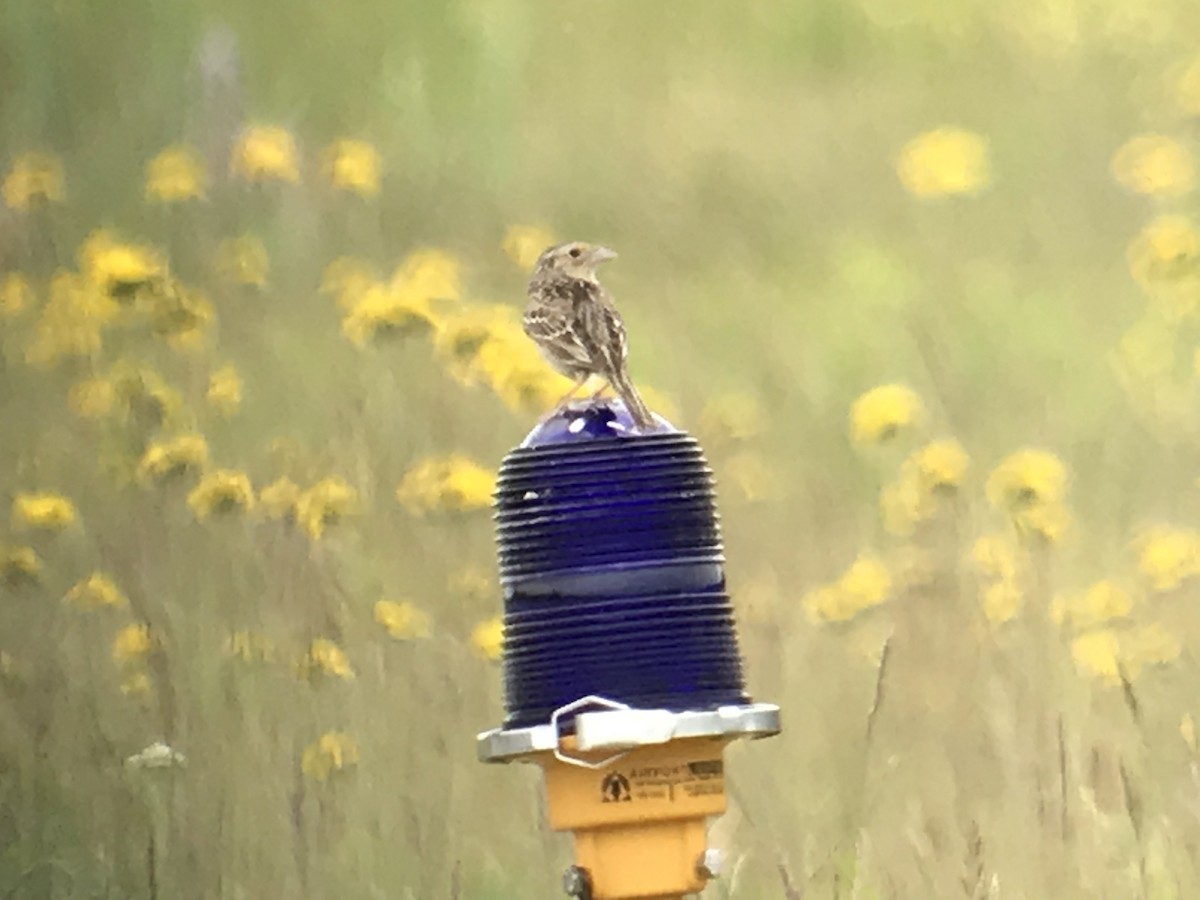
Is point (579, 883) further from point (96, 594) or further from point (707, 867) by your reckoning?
point (96, 594)

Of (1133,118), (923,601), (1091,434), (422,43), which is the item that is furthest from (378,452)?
(1133,118)

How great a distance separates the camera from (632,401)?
1.33m

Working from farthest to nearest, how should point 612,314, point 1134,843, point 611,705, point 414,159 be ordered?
1. point 414,159
2. point 1134,843
3. point 612,314
4. point 611,705

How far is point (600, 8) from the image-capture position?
189cm

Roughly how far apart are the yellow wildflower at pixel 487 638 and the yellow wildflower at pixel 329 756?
0.53 ft

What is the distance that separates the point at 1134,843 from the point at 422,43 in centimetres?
111

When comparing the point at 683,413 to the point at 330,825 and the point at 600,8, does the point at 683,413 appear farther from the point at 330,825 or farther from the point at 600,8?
the point at 330,825

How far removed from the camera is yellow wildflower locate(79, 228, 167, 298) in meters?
1.88

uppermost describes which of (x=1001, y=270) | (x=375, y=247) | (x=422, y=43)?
(x=422, y=43)

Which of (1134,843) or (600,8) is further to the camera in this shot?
(600,8)

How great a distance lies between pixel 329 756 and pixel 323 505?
0.86ft

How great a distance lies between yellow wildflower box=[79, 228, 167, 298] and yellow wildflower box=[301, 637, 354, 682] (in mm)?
431

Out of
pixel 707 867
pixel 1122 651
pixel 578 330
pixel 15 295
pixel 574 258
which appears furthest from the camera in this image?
pixel 15 295

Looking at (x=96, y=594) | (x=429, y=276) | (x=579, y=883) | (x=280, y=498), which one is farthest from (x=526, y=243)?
(x=579, y=883)
